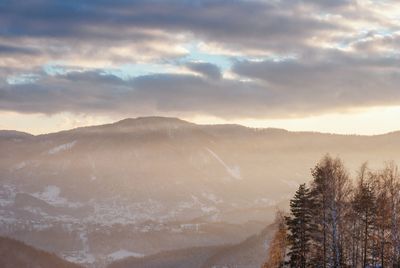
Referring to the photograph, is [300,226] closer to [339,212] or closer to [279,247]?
[339,212]

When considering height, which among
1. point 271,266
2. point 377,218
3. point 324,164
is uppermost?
point 324,164

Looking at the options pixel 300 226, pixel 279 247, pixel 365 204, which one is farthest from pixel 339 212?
pixel 279 247

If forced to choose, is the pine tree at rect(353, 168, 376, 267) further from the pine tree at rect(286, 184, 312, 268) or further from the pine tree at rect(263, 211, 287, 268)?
the pine tree at rect(263, 211, 287, 268)

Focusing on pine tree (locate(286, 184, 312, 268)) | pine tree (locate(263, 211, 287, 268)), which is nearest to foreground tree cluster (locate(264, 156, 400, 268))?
pine tree (locate(286, 184, 312, 268))

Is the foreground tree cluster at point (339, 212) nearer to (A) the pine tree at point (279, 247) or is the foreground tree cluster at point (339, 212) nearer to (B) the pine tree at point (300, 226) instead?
(B) the pine tree at point (300, 226)

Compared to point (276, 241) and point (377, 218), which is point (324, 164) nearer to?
point (377, 218)

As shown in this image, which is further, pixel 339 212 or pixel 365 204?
pixel 365 204

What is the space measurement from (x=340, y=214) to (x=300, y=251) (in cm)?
667

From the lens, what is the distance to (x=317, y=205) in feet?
312

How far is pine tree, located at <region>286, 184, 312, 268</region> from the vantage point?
9556cm

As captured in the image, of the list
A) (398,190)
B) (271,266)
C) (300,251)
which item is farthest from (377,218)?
(271,266)

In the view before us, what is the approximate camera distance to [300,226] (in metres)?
96.2

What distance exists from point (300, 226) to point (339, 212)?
5150mm

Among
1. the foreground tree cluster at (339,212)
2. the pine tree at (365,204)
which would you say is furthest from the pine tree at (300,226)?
the pine tree at (365,204)
